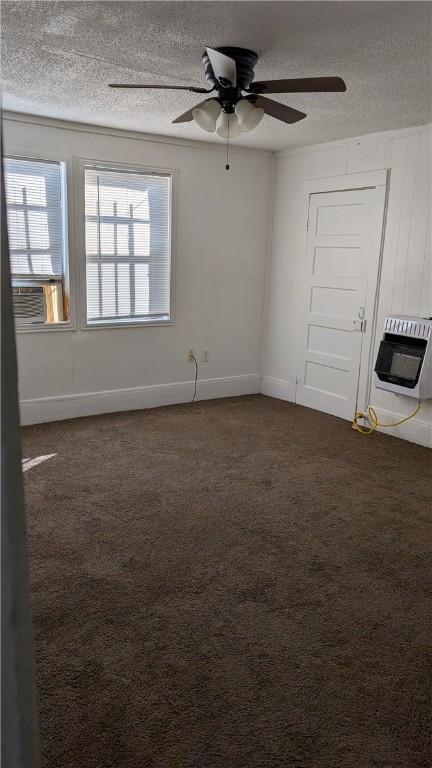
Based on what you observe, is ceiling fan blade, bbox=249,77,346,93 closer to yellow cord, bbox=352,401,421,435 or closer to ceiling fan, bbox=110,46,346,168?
ceiling fan, bbox=110,46,346,168

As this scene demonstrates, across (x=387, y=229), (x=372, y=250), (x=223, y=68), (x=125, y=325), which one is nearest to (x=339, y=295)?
(x=372, y=250)

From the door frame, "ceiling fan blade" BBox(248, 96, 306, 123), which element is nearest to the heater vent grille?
the door frame

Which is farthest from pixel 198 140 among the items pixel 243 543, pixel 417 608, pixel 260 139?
pixel 417 608

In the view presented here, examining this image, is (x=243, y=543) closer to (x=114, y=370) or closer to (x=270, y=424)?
(x=270, y=424)

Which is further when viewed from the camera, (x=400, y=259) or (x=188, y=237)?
(x=188, y=237)

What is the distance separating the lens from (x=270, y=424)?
519cm

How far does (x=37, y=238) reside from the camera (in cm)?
473

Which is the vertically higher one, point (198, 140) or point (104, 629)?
point (198, 140)

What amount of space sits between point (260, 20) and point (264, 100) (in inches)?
19.3

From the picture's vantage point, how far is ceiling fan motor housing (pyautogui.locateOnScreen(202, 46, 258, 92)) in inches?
113

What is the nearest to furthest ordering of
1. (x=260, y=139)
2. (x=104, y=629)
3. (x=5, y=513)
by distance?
1. (x=5, y=513)
2. (x=104, y=629)
3. (x=260, y=139)

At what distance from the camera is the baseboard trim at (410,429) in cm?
466

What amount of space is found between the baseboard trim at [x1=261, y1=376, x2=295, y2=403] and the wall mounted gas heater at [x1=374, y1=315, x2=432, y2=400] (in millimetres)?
1361

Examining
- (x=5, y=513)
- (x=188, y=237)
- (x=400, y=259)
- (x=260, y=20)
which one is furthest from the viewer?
(x=188, y=237)
